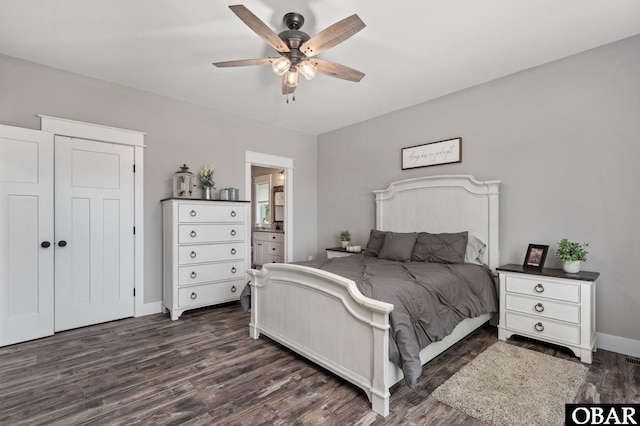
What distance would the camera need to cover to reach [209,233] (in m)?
3.78

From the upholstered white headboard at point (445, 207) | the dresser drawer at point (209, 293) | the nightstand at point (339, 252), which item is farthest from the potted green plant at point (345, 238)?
the dresser drawer at point (209, 293)

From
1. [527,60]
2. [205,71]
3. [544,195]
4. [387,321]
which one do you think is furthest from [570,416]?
[205,71]

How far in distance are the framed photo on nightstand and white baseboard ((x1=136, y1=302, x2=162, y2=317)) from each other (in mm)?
4160

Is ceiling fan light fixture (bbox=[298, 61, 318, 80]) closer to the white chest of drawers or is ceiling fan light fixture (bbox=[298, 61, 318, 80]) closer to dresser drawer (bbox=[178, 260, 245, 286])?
the white chest of drawers

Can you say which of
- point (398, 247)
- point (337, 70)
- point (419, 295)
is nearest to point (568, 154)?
point (398, 247)

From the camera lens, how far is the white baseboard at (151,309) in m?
3.64

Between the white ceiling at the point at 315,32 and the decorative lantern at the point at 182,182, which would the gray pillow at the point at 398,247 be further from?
the decorative lantern at the point at 182,182

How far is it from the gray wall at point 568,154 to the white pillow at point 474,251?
0.23 metres

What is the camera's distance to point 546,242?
3.02 meters

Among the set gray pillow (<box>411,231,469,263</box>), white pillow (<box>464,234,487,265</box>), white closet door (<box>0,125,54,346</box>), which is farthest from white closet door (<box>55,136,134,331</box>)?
white pillow (<box>464,234,487,265</box>)

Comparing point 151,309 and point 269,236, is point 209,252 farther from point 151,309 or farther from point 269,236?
point 269,236

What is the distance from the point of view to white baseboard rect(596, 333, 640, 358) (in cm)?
255

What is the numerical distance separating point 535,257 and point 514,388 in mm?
1371

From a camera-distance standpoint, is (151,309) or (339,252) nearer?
(151,309)
